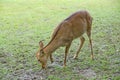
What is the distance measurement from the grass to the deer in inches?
13.4

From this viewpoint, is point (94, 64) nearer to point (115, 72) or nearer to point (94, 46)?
point (115, 72)

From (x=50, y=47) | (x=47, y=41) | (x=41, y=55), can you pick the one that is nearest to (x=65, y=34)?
(x=50, y=47)

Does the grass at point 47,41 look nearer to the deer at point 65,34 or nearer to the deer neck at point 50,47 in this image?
the deer at point 65,34

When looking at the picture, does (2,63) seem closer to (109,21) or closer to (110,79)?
(110,79)

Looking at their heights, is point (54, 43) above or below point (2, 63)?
above

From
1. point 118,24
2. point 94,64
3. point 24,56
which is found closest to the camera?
point 94,64

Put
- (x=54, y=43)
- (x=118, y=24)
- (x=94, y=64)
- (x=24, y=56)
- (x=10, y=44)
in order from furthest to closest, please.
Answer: (x=118, y=24), (x=10, y=44), (x=24, y=56), (x=94, y=64), (x=54, y=43)

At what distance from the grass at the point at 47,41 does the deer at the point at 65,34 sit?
1.12 ft

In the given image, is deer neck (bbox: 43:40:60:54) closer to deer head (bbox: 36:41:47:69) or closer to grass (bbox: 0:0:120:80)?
deer head (bbox: 36:41:47:69)

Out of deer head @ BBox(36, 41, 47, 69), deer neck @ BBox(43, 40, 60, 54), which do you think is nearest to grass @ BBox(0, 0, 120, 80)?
deer head @ BBox(36, 41, 47, 69)

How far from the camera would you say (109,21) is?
33.4 ft

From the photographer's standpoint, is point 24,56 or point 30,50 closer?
point 24,56

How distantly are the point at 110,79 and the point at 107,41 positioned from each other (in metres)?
2.60

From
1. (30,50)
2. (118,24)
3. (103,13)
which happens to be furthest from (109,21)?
(30,50)
